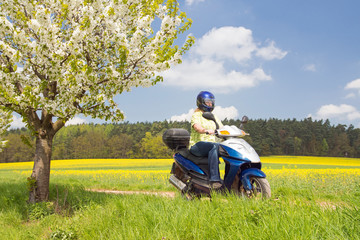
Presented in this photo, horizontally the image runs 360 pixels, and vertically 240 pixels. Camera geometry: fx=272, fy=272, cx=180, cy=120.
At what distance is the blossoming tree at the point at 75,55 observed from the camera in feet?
17.5

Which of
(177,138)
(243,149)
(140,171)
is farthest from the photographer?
(140,171)

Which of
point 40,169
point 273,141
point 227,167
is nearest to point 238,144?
point 227,167

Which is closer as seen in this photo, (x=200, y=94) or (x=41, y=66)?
(x=200, y=94)

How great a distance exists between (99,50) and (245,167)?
4.04 meters

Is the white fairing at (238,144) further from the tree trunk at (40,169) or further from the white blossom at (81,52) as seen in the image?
the tree trunk at (40,169)

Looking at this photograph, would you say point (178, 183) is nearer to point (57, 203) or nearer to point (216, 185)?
point (216, 185)

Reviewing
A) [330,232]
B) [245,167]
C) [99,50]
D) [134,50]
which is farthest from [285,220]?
[99,50]

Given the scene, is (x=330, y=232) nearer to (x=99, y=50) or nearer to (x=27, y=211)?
(x=99, y=50)

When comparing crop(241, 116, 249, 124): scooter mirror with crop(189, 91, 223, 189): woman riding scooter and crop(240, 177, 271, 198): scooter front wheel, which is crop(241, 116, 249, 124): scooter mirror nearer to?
crop(189, 91, 223, 189): woman riding scooter

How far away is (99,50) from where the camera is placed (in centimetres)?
608

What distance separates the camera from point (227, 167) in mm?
4570

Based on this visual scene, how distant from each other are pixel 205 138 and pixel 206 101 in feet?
2.28

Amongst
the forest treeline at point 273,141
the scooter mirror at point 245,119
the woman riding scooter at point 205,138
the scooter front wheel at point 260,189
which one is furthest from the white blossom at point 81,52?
the forest treeline at point 273,141

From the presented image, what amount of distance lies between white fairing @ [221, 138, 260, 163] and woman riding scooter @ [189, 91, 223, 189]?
266 mm
